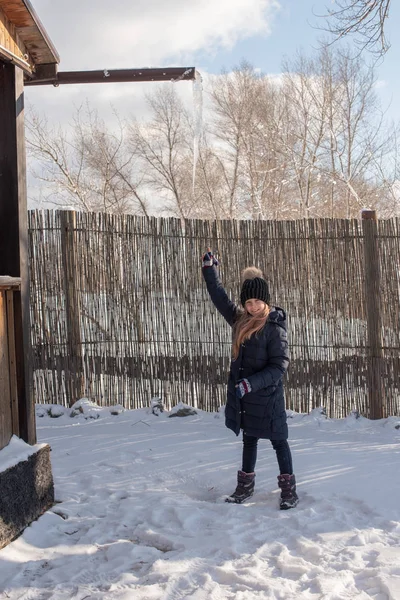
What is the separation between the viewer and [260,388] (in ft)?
11.8

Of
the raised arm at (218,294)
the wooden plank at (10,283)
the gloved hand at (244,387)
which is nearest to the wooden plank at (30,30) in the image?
the wooden plank at (10,283)

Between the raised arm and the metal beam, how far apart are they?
5.93 ft

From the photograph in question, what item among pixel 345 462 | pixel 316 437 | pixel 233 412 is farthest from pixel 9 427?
pixel 316 437

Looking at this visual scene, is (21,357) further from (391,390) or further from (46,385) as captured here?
(391,390)

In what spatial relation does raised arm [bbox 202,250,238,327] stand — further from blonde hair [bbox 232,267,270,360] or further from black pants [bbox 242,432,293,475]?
black pants [bbox 242,432,293,475]

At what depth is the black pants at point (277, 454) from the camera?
368 cm

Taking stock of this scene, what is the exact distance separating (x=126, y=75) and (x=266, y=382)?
2.91 meters

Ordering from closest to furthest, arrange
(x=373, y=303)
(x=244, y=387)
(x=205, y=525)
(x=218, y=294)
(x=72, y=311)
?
1. (x=205, y=525)
2. (x=244, y=387)
3. (x=218, y=294)
4. (x=373, y=303)
5. (x=72, y=311)

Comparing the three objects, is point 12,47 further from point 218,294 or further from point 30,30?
point 218,294

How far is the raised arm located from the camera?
397 cm

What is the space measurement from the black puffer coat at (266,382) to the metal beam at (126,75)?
2.31 m

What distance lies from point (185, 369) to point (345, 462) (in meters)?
2.09

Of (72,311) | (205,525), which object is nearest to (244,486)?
(205,525)

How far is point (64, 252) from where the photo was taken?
605 centimetres
